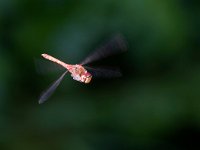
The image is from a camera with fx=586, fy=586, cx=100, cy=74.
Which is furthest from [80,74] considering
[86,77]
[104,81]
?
[104,81]

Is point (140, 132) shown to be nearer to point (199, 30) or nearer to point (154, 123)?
point (154, 123)

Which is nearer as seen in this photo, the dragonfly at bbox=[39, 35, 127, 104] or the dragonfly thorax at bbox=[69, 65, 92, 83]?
the dragonfly at bbox=[39, 35, 127, 104]

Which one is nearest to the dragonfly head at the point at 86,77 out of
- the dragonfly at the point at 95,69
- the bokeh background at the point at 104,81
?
the dragonfly at the point at 95,69

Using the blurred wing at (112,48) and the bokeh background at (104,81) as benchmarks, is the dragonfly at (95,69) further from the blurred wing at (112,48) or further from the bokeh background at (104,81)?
the bokeh background at (104,81)

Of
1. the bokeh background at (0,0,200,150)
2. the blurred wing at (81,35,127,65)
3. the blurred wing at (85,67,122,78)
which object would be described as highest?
the bokeh background at (0,0,200,150)

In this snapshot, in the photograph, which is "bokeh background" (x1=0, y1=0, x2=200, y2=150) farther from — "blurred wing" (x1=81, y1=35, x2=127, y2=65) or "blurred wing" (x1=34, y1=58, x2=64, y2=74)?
"blurred wing" (x1=81, y1=35, x2=127, y2=65)

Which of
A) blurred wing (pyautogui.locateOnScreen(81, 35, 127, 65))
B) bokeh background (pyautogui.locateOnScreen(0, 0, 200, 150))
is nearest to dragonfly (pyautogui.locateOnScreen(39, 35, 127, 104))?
blurred wing (pyautogui.locateOnScreen(81, 35, 127, 65))

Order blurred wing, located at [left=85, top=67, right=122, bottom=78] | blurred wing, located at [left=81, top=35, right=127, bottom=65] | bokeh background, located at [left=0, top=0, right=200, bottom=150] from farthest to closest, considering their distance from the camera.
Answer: bokeh background, located at [left=0, top=0, right=200, bottom=150] < blurred wing, located at [left=85, top=67, right=122, bottom=78] < blurred wing, located at [left=81, top=35, right=127, bottom=65]

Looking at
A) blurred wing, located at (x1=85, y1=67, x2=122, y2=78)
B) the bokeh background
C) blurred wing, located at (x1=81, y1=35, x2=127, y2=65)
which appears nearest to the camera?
blurred wing, located at (x1=81, y1=35, x2=127, y2=65)

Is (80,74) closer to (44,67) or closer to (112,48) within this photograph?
(44,67)
